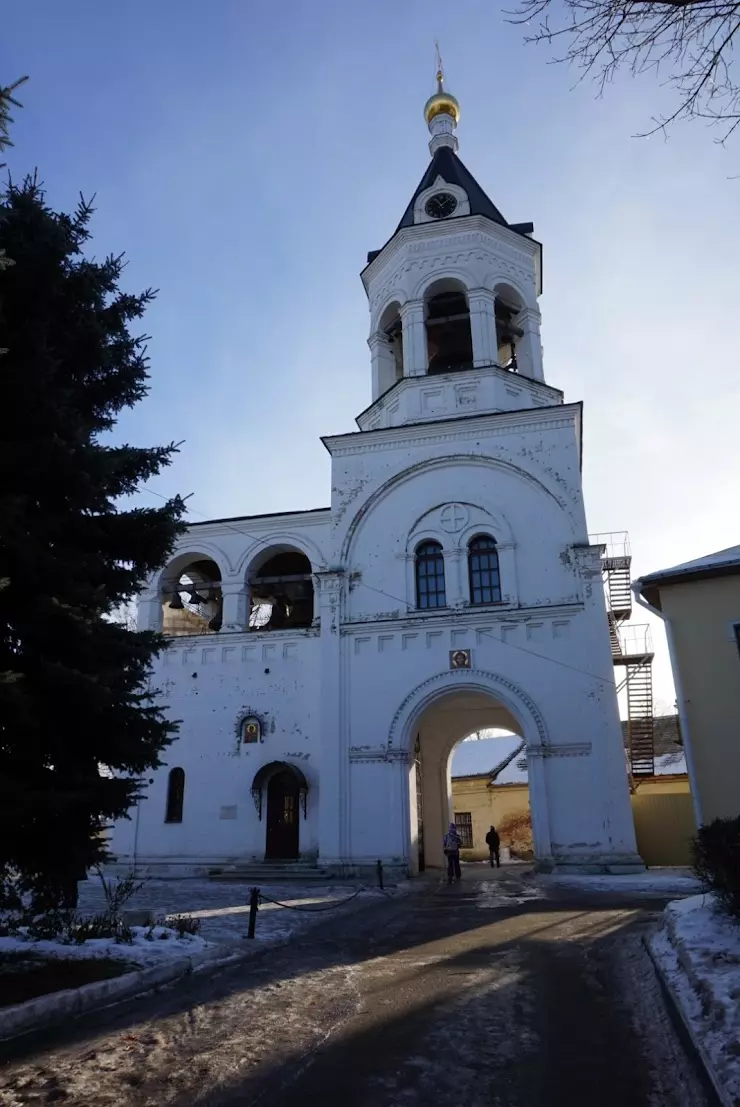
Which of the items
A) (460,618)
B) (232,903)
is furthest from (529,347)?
(232,903)

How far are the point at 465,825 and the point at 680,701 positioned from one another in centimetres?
1968

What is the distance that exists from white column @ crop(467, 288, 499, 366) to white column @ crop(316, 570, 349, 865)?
7332mm

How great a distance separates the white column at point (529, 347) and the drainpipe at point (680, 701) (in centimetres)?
937

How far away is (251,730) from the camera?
21.0 metres

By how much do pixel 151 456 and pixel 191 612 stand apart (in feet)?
64.0

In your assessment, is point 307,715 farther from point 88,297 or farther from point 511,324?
point 88,297

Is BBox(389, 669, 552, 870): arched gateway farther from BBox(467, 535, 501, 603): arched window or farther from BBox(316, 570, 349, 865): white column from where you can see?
BBox(467, 535, 501, 603): arched window

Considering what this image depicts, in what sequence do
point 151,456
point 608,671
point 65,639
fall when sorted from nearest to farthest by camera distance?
point 65,639 < point 151,456 < point 608,671

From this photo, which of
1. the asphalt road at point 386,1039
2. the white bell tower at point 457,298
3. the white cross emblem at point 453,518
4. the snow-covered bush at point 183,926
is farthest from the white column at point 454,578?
the snow-covered bush at point 183,926

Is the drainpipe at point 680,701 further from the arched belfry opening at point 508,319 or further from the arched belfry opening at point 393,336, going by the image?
the arched belfry opening at point 393,336

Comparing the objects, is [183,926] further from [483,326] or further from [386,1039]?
[483,326]

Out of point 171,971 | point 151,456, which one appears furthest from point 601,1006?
point 151,456

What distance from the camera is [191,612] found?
27.1 metres

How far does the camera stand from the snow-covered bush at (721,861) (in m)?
7.00
